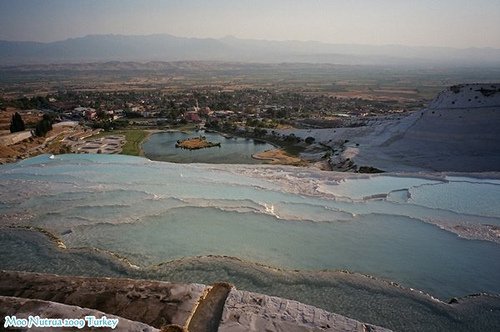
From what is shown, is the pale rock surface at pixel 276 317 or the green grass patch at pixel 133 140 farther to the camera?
the green grass patch at pixel 133 140

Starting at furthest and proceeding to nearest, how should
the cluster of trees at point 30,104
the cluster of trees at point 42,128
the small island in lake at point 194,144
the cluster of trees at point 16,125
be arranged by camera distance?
the cluster of trees at point 30,104 → the small island in lake at point 194,144 → the cluster of trees at point 42,128 → the cluster of trees at point 16,125

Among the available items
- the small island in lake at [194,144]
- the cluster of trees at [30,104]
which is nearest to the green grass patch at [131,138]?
the small island in lake at [194,144]

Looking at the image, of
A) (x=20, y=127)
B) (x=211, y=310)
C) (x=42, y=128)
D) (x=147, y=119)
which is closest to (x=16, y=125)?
(x=20, y=127)

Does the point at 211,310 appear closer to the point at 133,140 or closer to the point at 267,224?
the point at 267,224

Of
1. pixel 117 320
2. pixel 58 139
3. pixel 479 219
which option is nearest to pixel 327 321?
pixel 117 320

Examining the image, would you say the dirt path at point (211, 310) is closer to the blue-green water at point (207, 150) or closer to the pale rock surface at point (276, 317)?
the pale rock surface at point (276, 317)

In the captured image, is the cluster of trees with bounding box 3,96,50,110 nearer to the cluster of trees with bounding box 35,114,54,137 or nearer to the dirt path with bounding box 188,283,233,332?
the cluster of trees with bounding box 35,114,54,137
